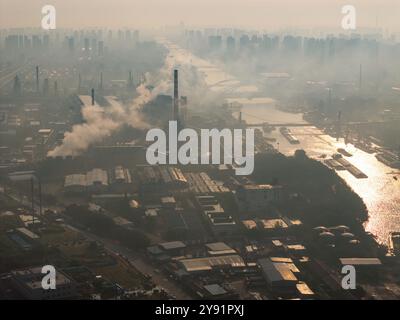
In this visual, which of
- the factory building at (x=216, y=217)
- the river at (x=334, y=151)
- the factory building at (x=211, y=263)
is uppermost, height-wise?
the factory building at (x=216, y=217)

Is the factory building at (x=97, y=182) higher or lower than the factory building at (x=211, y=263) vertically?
higher

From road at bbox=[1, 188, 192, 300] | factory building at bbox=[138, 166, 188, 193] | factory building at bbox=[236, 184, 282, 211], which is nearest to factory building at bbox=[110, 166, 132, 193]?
factory building at bbox=[138, 166, 188, 193]

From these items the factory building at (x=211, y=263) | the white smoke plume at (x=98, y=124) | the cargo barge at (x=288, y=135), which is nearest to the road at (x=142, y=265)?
the factory building at (x=211, y=263)

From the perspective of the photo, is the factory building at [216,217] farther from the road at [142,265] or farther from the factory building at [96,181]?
the factory building at [96,181]

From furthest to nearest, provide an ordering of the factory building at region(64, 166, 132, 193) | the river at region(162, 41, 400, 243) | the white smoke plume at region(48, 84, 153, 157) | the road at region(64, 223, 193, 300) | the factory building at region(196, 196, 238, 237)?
the white smoke plume at region(48, 84, 153, 157) < the factory building at region(64, 166, 132, 193) < the river at region(162, 41, 400, 243) < the factory building at region(196, 196, 238, 237) < the road at region(64, 223, 193, 300)

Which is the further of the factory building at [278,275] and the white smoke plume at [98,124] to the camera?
the white smoke plume at [98,124]

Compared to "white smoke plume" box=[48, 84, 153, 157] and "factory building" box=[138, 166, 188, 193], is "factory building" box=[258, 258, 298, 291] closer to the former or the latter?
"factory building" box=[138, 166, 188, 193]

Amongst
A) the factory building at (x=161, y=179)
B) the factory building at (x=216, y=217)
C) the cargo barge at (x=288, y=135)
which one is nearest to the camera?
the factory building at (x=216, y=217)

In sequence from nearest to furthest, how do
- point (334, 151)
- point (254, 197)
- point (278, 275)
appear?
point (278, 275), point (254, 197), point (334, 151)

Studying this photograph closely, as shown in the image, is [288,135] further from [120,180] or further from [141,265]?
[141,265]

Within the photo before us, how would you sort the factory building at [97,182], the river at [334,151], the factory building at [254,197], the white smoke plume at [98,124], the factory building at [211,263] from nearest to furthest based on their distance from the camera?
the factory building at [211,263]
the factory building at [254,197]
the river at [334,151]
the factory building at [97,182]
the white smoke plume at [98,124]

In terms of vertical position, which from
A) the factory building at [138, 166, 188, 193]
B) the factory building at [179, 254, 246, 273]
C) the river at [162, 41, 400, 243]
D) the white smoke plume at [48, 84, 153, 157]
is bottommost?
the river at [162, 41, 400, 243]

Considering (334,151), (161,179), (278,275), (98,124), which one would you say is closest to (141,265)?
(278,275)
